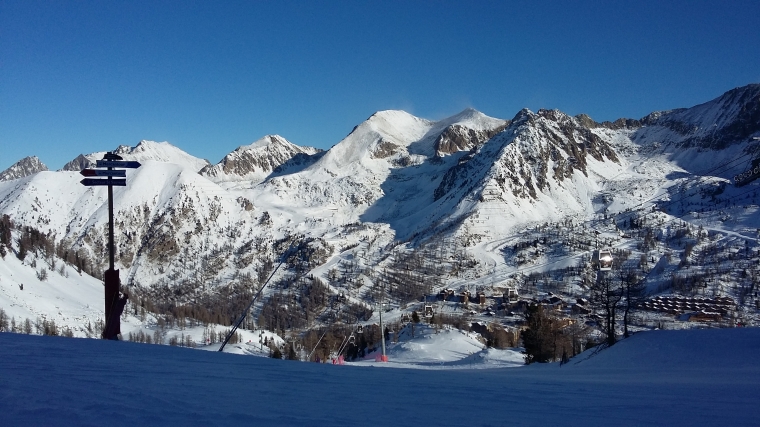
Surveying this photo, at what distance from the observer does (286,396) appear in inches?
350

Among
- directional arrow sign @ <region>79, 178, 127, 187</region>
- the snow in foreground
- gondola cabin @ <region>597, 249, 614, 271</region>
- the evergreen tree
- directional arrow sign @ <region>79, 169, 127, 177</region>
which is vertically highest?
directional arrow sign @ <region>79, 169, 127, 177</region>

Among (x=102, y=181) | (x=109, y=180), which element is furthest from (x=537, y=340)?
(x=102, y=181)

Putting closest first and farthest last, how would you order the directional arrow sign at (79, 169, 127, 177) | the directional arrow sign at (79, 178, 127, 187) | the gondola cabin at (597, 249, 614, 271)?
the directional arrow sign at (79, 178, 127, 187) < the directional arrow sign at (79, 169, 127, 177) < the gondola cabin at (597, 249, 614, 271)

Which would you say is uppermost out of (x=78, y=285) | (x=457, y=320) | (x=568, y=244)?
(x=568, y=244)

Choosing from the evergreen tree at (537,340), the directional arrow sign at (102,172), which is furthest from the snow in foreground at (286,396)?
the evergreen tree at (537,340)

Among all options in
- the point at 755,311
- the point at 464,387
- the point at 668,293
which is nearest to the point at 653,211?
the point at 668,293

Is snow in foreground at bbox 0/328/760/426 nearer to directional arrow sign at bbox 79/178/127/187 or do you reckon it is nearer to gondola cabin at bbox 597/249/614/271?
directional arrow sign at bbox 79/178/127/187

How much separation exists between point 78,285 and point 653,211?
595 feet

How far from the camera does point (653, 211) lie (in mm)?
191875

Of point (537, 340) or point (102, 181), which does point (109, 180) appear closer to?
point (102, 181)

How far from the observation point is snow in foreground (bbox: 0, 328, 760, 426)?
697cm

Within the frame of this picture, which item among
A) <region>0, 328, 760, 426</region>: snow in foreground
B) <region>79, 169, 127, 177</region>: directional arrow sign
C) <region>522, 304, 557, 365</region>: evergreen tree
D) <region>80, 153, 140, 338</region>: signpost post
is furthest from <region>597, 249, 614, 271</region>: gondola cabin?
<region>79, 169, 127, 177</region>: directional arrow sign

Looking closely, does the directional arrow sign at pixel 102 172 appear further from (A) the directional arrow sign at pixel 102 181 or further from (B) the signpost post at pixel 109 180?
(A) the directional arrow sign at pixel 102 181

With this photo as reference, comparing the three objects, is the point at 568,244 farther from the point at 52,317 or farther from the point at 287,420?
the point at 287,420
